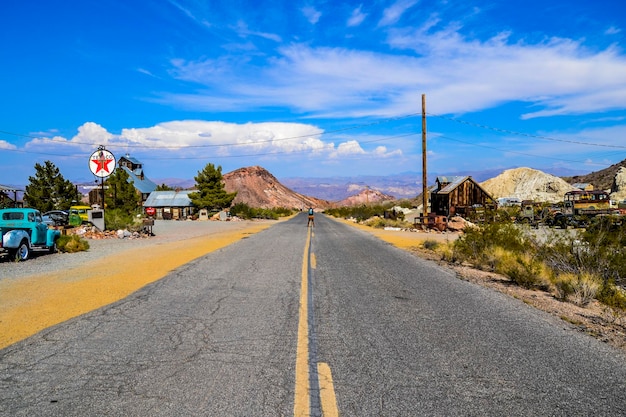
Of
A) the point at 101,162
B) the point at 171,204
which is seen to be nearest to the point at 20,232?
the point at 101,162

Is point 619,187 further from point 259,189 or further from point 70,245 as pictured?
point 259,189

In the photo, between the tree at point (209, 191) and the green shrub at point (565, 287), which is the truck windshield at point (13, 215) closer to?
the green shrub at point (565, 287)

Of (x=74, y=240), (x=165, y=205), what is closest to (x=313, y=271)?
(x=74, y=240)

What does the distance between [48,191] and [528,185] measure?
8721 cm

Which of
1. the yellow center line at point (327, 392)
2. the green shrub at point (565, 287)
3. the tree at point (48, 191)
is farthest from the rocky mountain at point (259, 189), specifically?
the yellow center line at point (327, 392)

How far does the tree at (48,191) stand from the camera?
5159 centimetres

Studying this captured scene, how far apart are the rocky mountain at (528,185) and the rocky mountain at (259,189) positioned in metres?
73.3

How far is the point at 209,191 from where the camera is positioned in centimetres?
7369

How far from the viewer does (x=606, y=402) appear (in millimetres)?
3889

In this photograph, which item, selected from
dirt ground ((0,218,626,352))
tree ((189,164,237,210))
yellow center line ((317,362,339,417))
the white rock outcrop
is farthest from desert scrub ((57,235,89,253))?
the white rock outcrop

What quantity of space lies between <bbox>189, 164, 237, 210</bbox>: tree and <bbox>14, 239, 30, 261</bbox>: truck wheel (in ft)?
189

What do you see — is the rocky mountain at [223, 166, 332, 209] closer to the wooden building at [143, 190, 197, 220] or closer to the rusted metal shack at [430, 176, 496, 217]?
the wooden building at [143, 190, 197, 220]

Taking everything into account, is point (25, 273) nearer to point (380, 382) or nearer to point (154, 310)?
point (154, 310)

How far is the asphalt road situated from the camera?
385cm
